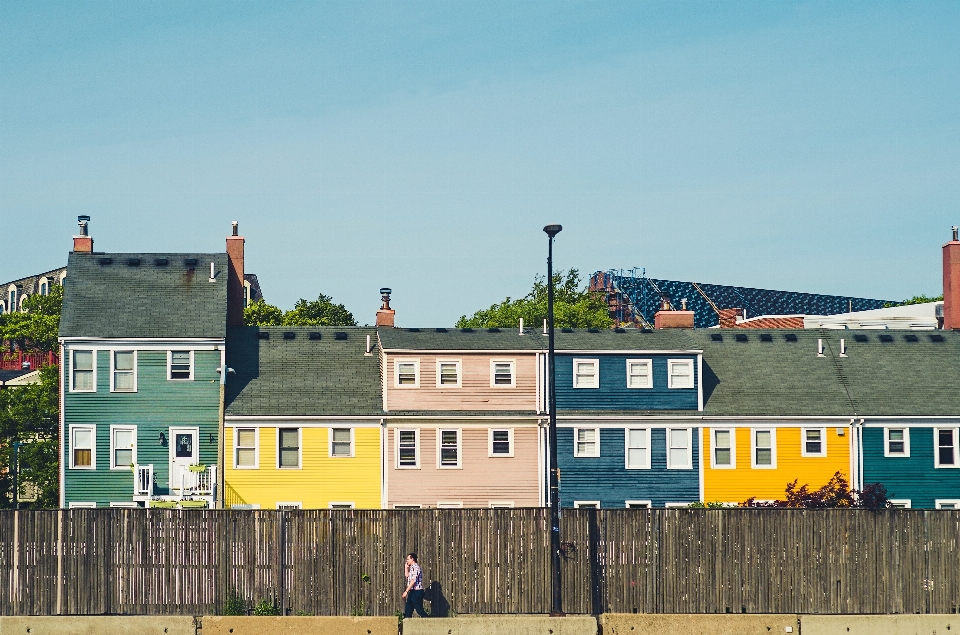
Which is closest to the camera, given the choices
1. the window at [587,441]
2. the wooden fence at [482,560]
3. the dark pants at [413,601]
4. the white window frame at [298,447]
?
the dark pants at [413,601]

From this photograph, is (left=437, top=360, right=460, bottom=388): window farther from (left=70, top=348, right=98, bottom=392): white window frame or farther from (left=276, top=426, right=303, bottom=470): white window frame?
(left=70, top=348, right=98, bottom=392): white window frame

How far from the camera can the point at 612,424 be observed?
5216 cm

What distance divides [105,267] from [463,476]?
57.4 ft

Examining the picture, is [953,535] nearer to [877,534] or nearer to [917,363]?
[877,534]

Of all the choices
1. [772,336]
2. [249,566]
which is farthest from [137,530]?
[772,336]

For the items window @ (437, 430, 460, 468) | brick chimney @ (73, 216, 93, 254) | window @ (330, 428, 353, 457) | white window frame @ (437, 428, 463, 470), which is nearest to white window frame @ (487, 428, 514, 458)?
white window frame @ (437, 428, 463, 470)

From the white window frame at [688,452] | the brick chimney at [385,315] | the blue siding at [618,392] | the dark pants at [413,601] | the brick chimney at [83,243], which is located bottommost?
the dark pants at [413,601]

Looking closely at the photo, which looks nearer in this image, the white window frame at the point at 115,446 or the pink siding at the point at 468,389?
the white window frame at the point at 115,446

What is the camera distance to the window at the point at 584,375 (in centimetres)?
5244

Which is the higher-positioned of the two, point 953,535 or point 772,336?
point 772,336

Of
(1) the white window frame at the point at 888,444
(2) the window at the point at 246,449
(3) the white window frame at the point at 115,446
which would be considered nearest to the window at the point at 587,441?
(1) the white window frame at the point at 888,444

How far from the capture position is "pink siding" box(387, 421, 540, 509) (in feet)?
168

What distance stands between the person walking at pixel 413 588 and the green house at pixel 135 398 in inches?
847

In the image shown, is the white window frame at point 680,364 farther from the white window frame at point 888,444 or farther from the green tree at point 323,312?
the green tree at point 323,312
